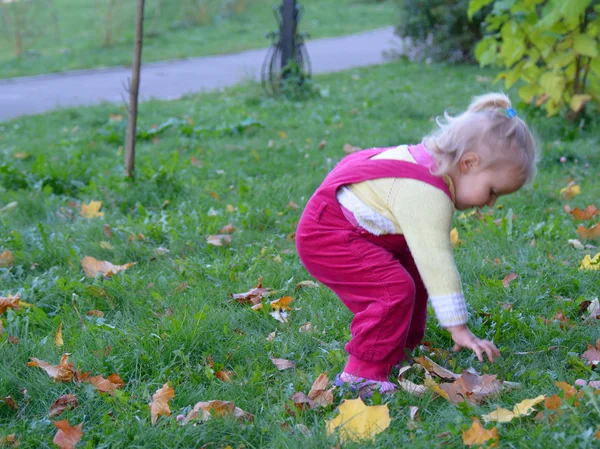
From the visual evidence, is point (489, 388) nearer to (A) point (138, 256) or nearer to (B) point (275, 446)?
(B) point (275, 446)

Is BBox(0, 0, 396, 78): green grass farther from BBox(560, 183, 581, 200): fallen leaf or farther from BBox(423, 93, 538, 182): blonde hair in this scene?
BBox(423, 93, 538, 182): blonde hair

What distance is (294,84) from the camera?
28.8ft

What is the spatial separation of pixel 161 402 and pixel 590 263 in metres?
2.04

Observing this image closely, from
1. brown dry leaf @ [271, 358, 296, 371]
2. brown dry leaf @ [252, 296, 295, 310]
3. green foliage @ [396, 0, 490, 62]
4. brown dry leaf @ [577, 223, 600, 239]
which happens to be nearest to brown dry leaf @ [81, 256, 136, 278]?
brown dry leaf @ [252, 296, 295, 310]

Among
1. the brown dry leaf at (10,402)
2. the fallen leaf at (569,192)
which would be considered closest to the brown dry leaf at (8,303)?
the brown dry leaf at (10,402)

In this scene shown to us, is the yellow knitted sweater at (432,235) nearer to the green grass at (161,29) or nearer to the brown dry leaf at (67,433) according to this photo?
the brown dry leaf at (67,433)

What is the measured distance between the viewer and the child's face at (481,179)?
224 cm

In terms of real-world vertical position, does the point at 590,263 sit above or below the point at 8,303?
above

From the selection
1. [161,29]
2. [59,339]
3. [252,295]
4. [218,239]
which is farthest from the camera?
[161,29]

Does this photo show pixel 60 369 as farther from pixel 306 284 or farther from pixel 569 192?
pixel 569 192

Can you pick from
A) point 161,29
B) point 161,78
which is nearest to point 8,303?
point 161,78

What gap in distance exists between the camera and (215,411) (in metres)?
2.28

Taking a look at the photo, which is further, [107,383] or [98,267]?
[98,267]

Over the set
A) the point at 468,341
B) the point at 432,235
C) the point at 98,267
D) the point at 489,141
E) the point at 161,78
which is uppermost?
the point at 489,141
